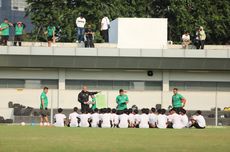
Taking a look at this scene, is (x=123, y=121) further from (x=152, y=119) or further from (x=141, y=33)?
(x=141, y=33)

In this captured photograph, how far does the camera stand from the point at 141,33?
41.9 metres

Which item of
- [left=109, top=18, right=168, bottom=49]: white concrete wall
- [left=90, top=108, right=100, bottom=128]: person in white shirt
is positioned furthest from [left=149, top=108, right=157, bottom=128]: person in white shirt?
[left=109, top=18, right=168, bottom=49]: white concrete wall

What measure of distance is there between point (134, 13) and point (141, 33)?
1465 centimetres

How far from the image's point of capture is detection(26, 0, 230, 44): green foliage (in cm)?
5400

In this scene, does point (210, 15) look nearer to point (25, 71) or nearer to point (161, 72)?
point (161, 72)

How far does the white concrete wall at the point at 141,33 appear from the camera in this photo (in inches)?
1649

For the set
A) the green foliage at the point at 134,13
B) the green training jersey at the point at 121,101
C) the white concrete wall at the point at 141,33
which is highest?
the green foliage at the point at 134,13

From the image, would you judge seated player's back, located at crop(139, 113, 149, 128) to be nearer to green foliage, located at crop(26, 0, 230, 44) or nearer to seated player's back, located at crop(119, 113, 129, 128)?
seated player's back, located at crop(119, 113, 129, 128)

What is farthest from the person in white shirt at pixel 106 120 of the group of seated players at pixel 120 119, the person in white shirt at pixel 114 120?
the person in white shirt at pixel 114 120

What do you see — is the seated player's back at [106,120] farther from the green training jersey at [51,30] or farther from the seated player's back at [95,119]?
the green training jersey at [51,30]

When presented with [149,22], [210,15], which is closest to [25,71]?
[149,22]

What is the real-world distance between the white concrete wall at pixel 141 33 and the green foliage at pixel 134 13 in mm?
10983

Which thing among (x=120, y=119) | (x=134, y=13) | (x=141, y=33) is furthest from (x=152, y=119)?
(x=134, y=13)

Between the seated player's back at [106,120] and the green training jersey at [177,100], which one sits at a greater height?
the green training jersey at [177,100]
